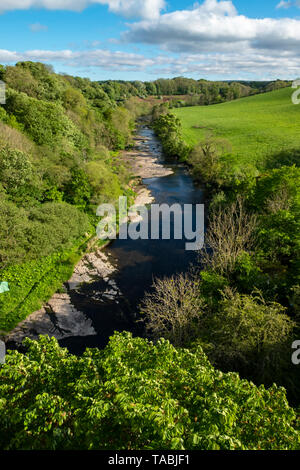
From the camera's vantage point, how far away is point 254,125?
84.4m

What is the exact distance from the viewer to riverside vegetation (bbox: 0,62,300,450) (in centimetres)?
770

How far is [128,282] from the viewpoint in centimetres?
2856

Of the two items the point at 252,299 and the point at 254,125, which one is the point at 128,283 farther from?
the point at 254,125

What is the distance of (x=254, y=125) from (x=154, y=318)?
82.7m

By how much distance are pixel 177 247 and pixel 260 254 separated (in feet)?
42.2

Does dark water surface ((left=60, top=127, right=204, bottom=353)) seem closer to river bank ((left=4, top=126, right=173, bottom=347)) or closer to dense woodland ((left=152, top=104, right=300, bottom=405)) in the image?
river bank ((left=4, top=126, right=173, bottom=347))

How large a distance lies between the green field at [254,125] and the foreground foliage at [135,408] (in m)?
52.0

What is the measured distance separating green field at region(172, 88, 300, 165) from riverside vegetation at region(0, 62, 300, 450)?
10541 millimetres

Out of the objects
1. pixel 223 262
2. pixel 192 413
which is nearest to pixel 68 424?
pixel 192 413

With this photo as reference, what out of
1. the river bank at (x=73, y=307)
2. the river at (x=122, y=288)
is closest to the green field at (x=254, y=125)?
the river at (x=122, y=288)

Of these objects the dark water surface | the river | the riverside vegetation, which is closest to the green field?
the riverside vegetation

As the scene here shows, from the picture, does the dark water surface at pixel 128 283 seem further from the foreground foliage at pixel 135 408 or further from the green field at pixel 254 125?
the green field at pixel 254 125

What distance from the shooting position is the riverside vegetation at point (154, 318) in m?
7.70

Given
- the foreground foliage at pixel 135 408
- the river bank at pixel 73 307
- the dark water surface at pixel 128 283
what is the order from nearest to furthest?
1. the foreground foliage at pixel 135 408
2. the river bank at pixel 73 307
3. the dark water surface at pixel 128 283
